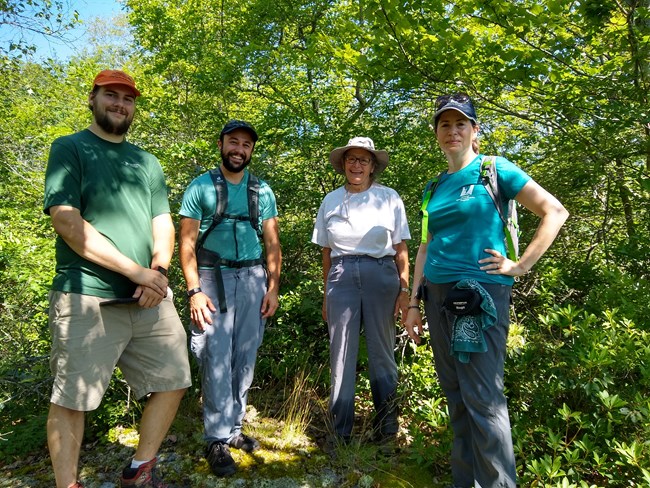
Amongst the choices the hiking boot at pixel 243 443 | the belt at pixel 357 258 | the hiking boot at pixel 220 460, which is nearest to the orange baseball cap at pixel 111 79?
the belt at pixel 357 258

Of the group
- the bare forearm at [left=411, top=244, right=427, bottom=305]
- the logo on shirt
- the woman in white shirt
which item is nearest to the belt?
the woman in white shirt

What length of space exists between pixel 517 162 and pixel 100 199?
433 centimetres

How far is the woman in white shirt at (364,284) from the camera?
3107mm

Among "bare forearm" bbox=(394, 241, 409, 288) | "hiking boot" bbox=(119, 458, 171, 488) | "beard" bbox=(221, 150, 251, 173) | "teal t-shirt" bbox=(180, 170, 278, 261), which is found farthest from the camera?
"bare forearm" bbox=(394, 241, 409, 288)

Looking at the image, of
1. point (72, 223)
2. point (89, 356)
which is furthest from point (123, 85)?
point (89, 356)

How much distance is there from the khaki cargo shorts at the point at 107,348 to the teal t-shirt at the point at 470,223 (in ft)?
5.15

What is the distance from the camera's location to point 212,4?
364 inches

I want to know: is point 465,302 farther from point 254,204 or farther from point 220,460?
point 220,460

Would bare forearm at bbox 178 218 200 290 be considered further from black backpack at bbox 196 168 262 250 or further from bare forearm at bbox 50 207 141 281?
bare forearm at bbox 50 207 141 281

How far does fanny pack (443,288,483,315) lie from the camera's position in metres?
2.18

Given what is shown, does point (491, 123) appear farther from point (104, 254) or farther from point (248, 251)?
point (104, 254)

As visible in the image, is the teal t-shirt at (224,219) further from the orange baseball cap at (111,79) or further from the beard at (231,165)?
the orange baseball cap at (111,79)

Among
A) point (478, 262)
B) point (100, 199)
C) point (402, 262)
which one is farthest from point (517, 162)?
point (100, 199)

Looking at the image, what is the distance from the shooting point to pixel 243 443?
10.5 feet
